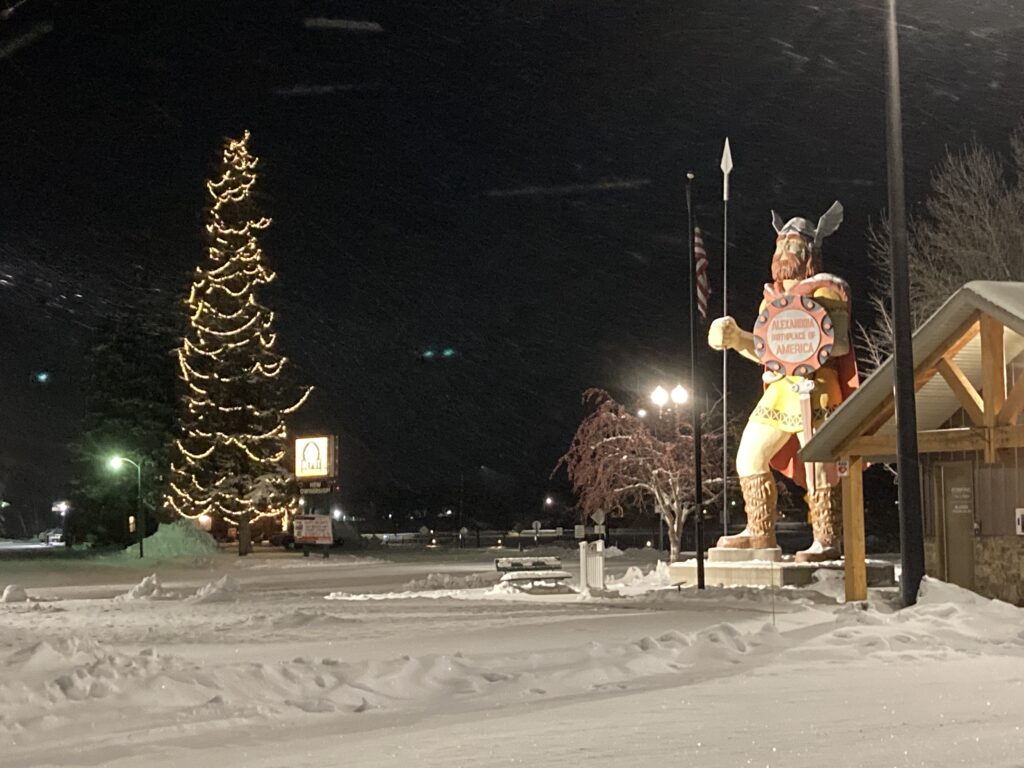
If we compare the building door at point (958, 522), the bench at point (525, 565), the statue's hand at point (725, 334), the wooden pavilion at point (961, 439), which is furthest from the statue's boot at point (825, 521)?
the building door at point (958, 522)

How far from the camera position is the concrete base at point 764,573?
2636cm

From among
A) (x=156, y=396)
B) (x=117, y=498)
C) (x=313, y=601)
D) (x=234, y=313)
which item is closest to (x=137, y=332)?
(x=156, y=396)

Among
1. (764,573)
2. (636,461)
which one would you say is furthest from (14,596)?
(636,461)

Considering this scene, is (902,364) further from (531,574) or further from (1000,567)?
(531,574)

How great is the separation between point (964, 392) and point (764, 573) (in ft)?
32.6

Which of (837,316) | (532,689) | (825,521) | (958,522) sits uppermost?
(837,316)

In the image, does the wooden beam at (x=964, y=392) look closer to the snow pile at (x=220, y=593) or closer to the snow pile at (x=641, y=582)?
the snow pile at (x=641, y=582)

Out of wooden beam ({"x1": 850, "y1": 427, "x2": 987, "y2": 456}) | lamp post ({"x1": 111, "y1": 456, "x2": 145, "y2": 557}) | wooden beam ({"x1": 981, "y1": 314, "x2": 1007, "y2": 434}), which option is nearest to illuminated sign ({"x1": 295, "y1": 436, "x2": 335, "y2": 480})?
lamp post ({"x1": 111, "y1": 456, "x2": 145, "y2": 557})

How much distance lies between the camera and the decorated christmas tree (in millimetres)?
53312

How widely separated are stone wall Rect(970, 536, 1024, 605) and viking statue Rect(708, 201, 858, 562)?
678cm

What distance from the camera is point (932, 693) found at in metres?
10.9

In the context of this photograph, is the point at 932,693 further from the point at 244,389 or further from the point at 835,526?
the point at 244,389

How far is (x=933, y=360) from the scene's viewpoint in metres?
18.1

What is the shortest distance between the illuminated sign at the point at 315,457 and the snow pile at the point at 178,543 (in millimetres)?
4920
